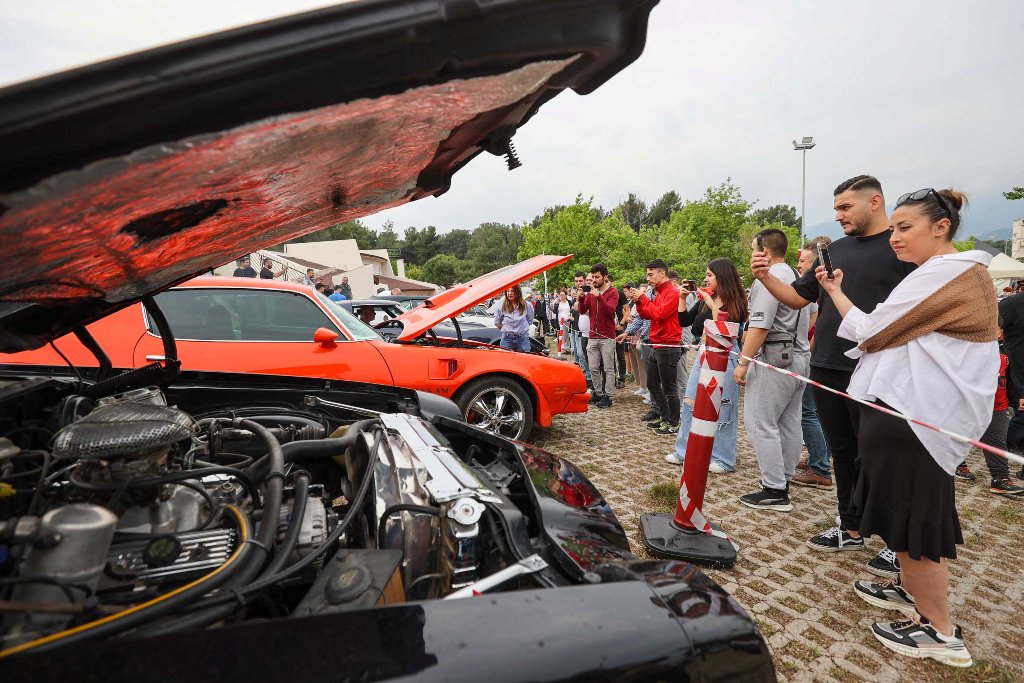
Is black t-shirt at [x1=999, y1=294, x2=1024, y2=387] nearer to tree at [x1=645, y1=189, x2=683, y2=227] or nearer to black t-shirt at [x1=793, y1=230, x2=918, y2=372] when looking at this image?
black t-shirt at [x1=793, y1=230, x2=918, y2=372]

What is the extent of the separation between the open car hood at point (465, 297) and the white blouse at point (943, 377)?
324 cm

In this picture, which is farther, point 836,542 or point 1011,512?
point 1011,512

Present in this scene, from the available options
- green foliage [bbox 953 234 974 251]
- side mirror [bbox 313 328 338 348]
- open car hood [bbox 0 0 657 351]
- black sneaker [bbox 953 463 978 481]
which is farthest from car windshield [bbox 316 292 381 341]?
green foliage [bbox 953 234 974 251]

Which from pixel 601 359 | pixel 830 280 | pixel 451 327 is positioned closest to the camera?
pixel 830 280

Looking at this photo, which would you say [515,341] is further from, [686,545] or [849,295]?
[849,295]

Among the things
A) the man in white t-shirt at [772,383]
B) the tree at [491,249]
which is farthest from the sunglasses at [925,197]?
the tree at [491,249]

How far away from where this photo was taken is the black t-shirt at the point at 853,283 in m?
2.80

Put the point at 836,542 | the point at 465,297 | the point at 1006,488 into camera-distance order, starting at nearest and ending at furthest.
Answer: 1. the point at 836,542
2. the point at 1006,488
3. the point at 465,297

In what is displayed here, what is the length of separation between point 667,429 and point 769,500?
2.04 metres

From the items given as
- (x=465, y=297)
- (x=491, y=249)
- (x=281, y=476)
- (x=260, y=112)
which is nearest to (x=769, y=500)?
(x=465, y=297)

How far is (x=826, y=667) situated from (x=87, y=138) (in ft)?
9.71

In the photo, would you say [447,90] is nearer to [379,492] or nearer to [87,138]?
[87,138]

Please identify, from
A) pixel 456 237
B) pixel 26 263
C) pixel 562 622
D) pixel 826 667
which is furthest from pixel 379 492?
pixel 456 237

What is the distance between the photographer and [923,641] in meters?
2.21
